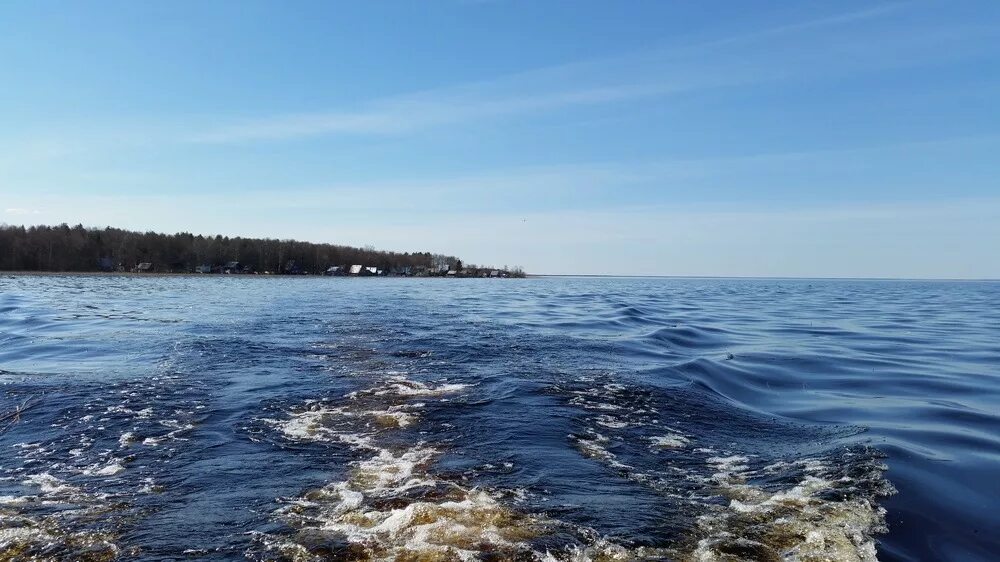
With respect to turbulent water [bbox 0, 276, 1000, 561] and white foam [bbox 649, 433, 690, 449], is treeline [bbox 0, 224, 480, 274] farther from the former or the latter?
white foam [bbox 649, 433, 690, 449]

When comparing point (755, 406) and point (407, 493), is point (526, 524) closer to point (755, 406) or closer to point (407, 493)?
point (407, 493)

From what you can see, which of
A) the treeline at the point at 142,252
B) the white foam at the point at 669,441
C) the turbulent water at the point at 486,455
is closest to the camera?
the turbulent water at the point at 486,455

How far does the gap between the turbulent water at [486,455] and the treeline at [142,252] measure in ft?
353

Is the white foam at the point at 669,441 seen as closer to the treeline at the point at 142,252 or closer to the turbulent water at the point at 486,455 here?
the turbulent water at the point at 486,455

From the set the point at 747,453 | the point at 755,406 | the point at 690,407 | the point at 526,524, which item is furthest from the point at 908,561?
the point at 755,406

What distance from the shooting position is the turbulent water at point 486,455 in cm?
491

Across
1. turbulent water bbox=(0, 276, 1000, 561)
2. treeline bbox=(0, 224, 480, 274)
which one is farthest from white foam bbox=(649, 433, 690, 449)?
treeline bbox=(0, 224, 480, 274)

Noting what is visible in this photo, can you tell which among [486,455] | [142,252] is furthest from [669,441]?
[142,252]

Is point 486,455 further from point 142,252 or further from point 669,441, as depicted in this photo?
point 142,252

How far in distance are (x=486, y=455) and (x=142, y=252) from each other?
12417cm

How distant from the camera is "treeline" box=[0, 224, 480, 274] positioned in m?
99.9

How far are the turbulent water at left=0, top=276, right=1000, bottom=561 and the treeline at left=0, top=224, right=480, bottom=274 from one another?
10757cm

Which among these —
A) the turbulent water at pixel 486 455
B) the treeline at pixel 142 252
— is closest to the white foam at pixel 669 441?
the turbulent water at pixel 486 455

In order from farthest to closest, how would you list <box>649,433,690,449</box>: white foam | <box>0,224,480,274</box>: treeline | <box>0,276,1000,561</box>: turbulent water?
<box>0,224,480,274</box>: treeline < <box>649,433,690,449</box>: white foam < <box>0,276,1000,561</box>: turbulent water
